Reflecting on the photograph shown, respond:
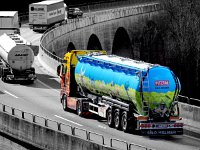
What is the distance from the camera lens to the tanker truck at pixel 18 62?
60406 mm

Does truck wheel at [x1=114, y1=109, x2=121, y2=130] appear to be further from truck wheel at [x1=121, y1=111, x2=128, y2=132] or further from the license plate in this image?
the license plate

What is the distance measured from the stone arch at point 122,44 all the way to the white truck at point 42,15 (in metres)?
22.5

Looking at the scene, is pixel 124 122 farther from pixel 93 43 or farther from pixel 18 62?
pixel 93 43

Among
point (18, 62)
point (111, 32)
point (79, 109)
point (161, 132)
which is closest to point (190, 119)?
point (161, 132)

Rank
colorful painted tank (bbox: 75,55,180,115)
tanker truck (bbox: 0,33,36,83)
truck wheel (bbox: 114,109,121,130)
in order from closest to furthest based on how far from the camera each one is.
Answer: colorful painted tank (bbox: 75,55,180,115), truck wheel (bbox: 114,109,121,130), tanker truck (bbox: 0,33,36,83)

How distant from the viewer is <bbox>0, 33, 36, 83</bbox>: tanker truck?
60406 mm

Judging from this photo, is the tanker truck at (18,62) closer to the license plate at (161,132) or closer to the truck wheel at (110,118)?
the truck wheel at (110,118)

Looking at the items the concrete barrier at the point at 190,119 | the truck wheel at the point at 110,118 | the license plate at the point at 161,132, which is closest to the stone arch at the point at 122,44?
the concrete barrier at the point at 190,119

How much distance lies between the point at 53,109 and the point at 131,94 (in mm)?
10613

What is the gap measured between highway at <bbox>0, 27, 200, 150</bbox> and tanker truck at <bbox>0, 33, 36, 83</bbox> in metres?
0.61

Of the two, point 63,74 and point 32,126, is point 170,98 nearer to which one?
point 32,126

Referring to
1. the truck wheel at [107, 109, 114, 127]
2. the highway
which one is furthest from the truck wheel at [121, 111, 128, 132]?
the truck wheel at [107, 109, 114, 127]

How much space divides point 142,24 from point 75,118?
8789 centimetres

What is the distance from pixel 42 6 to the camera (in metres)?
104
